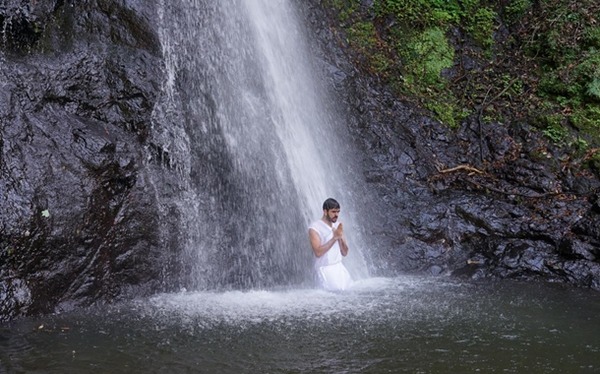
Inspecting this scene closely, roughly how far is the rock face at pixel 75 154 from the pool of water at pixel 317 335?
0.50 meters

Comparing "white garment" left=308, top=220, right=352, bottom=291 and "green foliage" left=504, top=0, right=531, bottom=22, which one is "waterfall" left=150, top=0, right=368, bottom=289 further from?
"green foliage" left=504, top=0, right=531, bottom=22

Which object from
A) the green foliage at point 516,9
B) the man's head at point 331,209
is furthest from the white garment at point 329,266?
the green foliage at point 516,9

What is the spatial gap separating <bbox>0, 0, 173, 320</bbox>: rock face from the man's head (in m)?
2.28

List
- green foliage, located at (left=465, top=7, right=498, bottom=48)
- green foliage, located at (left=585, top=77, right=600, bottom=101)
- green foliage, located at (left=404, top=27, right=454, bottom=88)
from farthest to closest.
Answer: green foliage, located at (left=465, top=7, right=498, bottom=48), green foliage, located at (left=404, top=27, right=454, bottom=88), green foliage, located at (left=585, top=77, right=600, bottom=101)

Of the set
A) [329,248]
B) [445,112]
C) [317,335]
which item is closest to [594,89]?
[445,112]

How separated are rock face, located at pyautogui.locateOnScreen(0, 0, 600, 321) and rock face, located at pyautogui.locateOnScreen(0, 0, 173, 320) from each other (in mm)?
17

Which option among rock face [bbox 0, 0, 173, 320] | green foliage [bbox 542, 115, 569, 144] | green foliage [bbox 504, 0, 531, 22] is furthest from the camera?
green foliage [bbox 504, 0, 531, 22]

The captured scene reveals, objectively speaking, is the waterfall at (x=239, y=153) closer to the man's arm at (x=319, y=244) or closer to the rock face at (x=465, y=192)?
the rock face at (x=465, y=192)

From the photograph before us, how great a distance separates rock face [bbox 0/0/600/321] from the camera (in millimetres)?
7513

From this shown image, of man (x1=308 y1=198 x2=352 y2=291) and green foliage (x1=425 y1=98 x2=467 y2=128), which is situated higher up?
green foliage (x1=425 y1=98 x2=467 y2=128)

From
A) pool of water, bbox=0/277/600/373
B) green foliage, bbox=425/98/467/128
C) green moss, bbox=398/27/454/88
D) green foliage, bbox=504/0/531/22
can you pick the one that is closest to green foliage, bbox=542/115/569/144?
green foliage, bbox=425/98/467/128

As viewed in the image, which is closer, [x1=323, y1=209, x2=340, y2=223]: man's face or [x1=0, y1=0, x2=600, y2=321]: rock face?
[x1=0, y1=0, x2=600, y2=321]: rock face

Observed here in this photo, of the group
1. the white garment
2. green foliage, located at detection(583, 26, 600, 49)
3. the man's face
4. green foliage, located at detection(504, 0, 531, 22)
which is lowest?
the white garment

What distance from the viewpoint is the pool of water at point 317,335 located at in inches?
215
